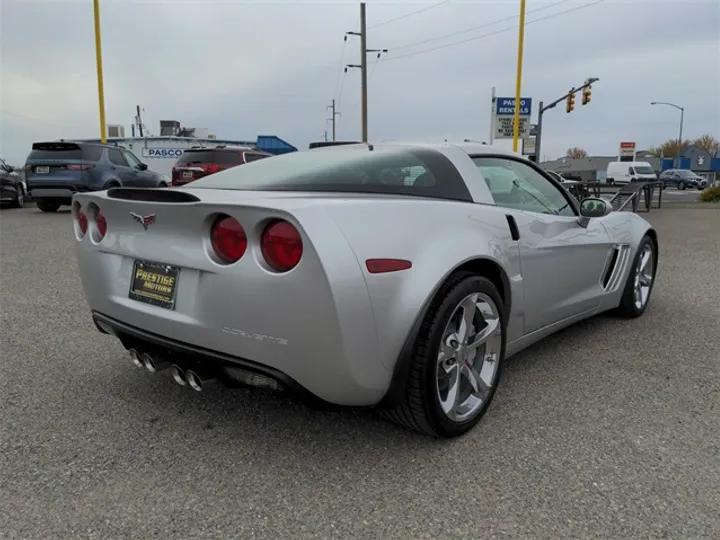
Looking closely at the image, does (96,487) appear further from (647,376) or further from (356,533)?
(647,376)

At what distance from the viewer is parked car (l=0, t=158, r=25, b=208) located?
14.9m

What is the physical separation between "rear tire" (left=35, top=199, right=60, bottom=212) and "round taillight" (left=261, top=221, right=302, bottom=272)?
43.9 ft

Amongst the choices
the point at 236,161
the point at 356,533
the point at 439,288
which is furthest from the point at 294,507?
the point at 236,161

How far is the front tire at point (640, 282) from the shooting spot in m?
4.25

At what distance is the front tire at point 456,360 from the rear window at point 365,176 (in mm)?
525

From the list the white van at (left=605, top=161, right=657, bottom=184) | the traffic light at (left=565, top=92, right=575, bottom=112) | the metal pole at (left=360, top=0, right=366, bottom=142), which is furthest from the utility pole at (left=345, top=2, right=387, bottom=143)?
the white van at (left=605, top=161, right=657, bottom=184)

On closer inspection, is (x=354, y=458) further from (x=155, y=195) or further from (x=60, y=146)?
(x=60, y=146)

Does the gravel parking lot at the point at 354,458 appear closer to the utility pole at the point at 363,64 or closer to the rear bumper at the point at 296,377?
the rear bumper at the point at 296,377

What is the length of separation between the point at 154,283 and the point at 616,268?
3.22 m

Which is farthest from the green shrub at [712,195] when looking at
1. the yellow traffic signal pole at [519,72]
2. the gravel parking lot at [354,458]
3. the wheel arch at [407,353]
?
the wheel arch at [407,353]

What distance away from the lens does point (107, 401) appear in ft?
9.39

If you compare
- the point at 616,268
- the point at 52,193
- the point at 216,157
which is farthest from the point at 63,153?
the point at 616,268

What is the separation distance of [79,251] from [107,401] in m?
0.79

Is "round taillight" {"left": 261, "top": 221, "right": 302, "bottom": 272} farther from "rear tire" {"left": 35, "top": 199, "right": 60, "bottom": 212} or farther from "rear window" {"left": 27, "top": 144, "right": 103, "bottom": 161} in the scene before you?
"rear tire" {"left": 35, "top": 199, "right": 60, "bottom": 212}
